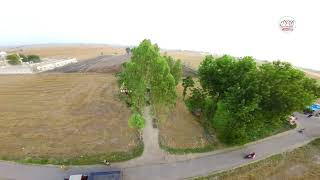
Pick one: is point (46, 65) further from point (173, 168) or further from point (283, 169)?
point (283, 169)

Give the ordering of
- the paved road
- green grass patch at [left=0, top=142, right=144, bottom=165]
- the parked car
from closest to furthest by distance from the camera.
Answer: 1. the parked car
2. the paved road
3. green grass patch at [left=0, top=142, right=144, bottom=165]

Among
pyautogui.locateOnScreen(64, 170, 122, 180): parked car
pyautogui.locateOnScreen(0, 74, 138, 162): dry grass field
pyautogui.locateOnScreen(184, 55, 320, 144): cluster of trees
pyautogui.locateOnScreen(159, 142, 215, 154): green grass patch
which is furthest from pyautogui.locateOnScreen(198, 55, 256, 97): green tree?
pyautogui.locateOnScreen(64, 170, 122, 180): parked car

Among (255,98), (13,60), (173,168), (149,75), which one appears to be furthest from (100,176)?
(13,60)

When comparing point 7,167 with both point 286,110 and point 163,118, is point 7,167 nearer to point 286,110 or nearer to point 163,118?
point 163,118

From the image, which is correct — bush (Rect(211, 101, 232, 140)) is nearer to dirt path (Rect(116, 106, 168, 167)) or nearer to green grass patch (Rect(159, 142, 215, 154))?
green grass patch (Rect(159, 142, 215, 154))

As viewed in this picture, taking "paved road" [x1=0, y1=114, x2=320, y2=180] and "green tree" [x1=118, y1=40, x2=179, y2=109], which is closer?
"paved road" [x1=0, y1=114, x2=320, y2=180]

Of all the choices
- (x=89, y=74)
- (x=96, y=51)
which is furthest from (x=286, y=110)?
(x=96, y=51)

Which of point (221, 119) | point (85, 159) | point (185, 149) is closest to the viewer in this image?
point (85, 159)

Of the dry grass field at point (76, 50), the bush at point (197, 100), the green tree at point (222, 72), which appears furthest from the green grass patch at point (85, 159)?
the dry grass field at point (76, 50)

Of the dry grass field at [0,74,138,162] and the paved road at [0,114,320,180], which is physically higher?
the dry grass field at [0,74,138,162]
